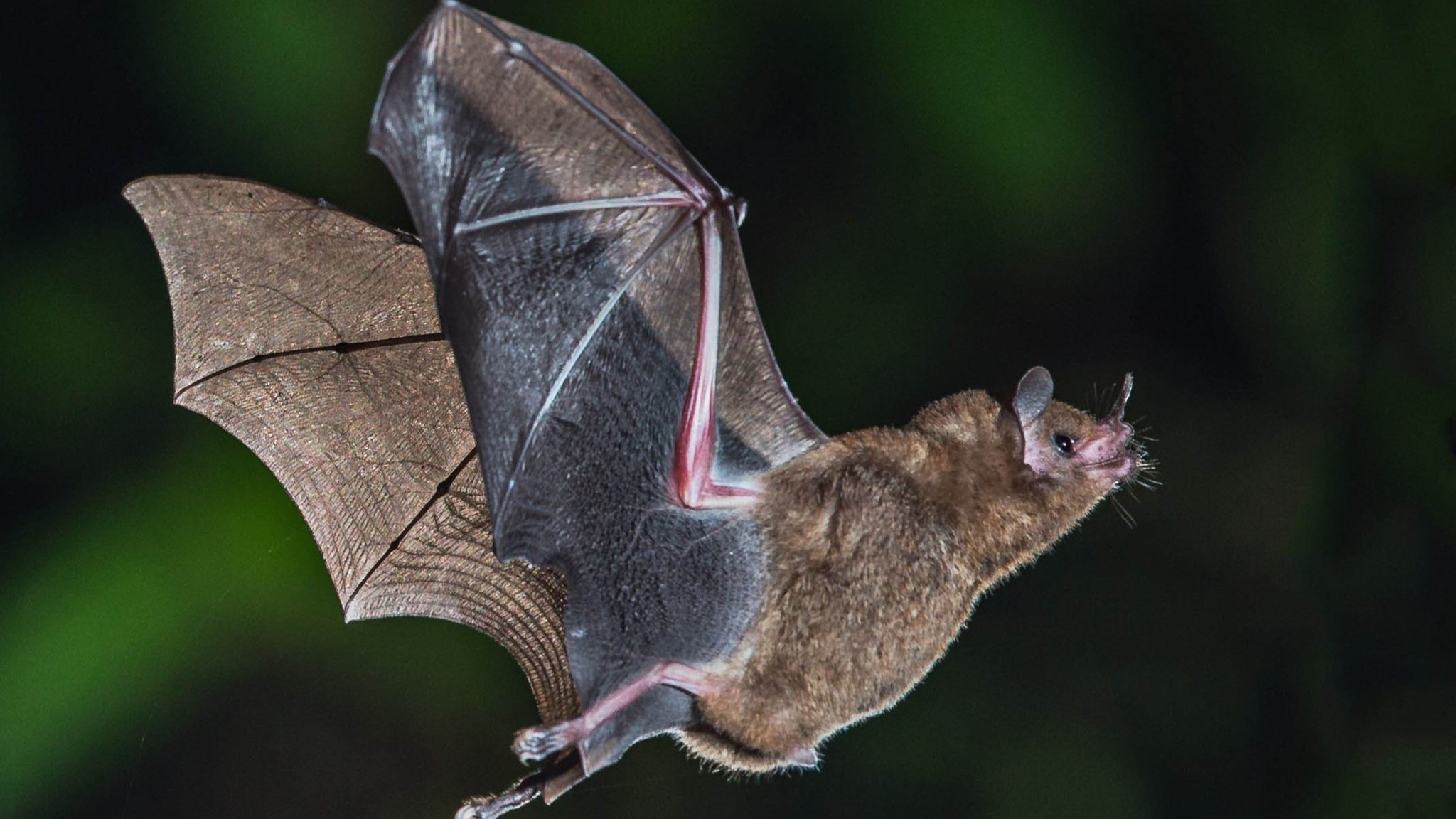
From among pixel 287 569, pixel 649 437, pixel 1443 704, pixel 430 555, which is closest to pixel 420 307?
pixel 430 555

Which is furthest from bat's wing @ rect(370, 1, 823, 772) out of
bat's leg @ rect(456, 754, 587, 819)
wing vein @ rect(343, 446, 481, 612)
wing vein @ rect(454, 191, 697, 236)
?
wing vein @ rect(343, 446, 481, 612)

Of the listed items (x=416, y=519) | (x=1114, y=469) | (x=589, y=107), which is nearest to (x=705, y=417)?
(x=589, y=107)

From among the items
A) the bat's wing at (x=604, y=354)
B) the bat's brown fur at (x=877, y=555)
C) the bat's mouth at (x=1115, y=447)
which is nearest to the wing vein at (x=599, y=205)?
the bat's wing at (x=604, y=354)

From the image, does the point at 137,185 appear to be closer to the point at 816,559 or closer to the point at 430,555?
the point at 430,555

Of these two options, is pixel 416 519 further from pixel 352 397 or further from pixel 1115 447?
pixel 1115 447

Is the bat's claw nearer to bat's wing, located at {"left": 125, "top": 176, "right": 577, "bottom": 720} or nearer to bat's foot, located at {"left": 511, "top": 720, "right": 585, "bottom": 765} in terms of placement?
bat's foot, located at {"left": 511, "top": 720, "right": 585, "bottom": 765}
